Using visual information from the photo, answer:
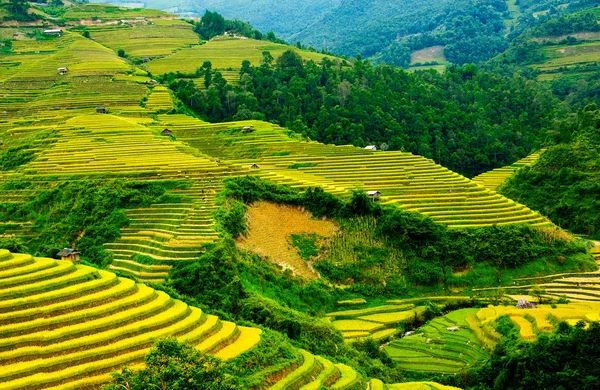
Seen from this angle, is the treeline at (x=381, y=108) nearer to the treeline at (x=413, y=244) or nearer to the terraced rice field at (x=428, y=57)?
the treeline at (x=413, y=244)

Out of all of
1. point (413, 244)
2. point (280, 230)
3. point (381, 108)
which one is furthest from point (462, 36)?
point (280, 230)

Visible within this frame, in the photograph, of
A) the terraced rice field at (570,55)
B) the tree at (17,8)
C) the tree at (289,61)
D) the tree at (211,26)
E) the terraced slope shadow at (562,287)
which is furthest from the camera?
the tree at (211,26)

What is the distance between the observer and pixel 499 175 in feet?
182

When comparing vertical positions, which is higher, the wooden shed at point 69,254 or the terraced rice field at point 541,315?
the wooden shed at point 69,254

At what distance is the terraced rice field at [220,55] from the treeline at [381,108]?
264cm

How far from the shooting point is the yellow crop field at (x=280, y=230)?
3161 centimetres

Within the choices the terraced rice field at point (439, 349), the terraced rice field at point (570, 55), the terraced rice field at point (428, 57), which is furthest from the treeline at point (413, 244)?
the terraced rice field at point (428, 57)

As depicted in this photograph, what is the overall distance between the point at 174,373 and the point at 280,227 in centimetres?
2023

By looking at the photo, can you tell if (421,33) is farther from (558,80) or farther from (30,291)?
(30,291)

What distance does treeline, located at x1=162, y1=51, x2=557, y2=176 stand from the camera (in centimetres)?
5919

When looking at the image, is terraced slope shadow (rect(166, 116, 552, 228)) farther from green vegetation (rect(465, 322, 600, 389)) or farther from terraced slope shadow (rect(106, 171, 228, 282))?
green vegetation (rect(465, 322, 600, 389))

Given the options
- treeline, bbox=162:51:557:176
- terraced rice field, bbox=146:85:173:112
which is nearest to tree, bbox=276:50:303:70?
treeline, bbox=162:51:557:176

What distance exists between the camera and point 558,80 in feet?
266

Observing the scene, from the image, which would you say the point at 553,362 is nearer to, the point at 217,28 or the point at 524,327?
the point at 524,327
